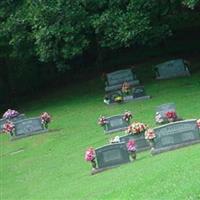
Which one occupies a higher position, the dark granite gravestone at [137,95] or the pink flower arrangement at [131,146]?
the dark granite gravestone at [137,95]

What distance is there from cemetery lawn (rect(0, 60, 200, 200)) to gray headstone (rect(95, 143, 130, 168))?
0.32 m

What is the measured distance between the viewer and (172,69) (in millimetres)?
28016

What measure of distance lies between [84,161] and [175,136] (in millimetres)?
2904

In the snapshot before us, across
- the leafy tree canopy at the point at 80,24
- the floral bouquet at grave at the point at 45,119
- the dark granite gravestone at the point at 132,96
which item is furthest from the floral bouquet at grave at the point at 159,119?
the leafy tree canopy at the point at 80,24

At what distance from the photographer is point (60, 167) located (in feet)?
56.5

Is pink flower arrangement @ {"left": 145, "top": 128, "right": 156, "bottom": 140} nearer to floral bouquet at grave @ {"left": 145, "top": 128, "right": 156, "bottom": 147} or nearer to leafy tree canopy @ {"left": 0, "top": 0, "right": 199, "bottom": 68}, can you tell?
floral bouquet at grave @ {"left": 145, "top": 128, "right": 156, "bottom": 147}

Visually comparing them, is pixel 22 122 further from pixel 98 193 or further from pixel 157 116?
pixel 98 193

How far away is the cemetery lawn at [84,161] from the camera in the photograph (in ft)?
37.8

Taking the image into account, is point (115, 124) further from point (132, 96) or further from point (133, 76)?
point (133, 76)

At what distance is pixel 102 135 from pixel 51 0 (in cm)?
950

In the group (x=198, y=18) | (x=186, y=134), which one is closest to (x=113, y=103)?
(x=186, y=134)

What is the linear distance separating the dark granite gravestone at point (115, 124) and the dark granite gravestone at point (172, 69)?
26.2ft

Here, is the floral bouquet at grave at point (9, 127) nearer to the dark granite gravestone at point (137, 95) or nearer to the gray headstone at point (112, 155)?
the dark granite gravestone at point (137, 95)

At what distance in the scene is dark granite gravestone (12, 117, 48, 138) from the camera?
23.2 meters
